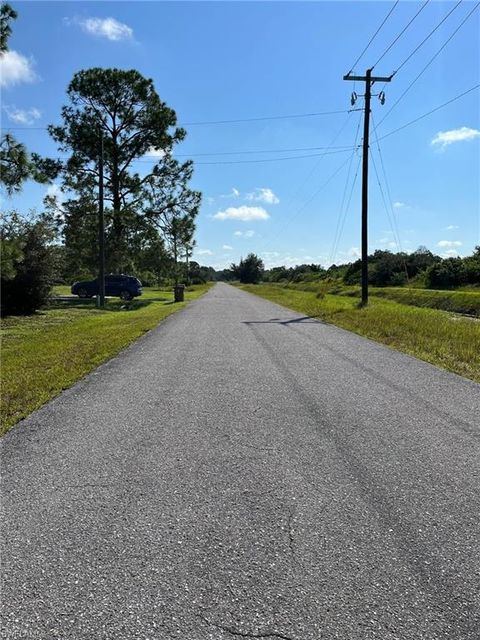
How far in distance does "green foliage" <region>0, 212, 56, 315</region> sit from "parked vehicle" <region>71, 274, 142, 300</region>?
40.1ft

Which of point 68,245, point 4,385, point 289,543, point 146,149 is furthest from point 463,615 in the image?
point 146,149

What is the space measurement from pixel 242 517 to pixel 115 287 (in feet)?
101

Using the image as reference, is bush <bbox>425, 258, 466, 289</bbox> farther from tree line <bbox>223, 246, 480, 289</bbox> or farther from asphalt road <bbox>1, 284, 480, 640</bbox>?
asphalt road <bbox>1, 284, 480, 640</bbox>

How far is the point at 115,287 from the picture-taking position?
32.8 m

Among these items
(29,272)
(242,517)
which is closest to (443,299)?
(29,272)

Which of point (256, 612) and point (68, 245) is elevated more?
point (68, 245)

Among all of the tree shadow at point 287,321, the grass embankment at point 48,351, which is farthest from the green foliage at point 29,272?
the tree shadow at point 287,321

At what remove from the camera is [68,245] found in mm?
30516

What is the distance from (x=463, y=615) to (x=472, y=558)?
0.53m

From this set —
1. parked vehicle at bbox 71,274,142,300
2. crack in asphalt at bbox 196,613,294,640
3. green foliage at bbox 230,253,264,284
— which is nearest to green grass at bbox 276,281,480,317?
parked vehicle at bbox 71,274,142,300

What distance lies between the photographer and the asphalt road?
2430mm

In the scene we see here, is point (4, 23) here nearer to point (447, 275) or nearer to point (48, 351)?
point (48, 351)

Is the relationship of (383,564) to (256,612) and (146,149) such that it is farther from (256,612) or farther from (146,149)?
(146,149)

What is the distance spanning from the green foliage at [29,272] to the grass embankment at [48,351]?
775 mm
